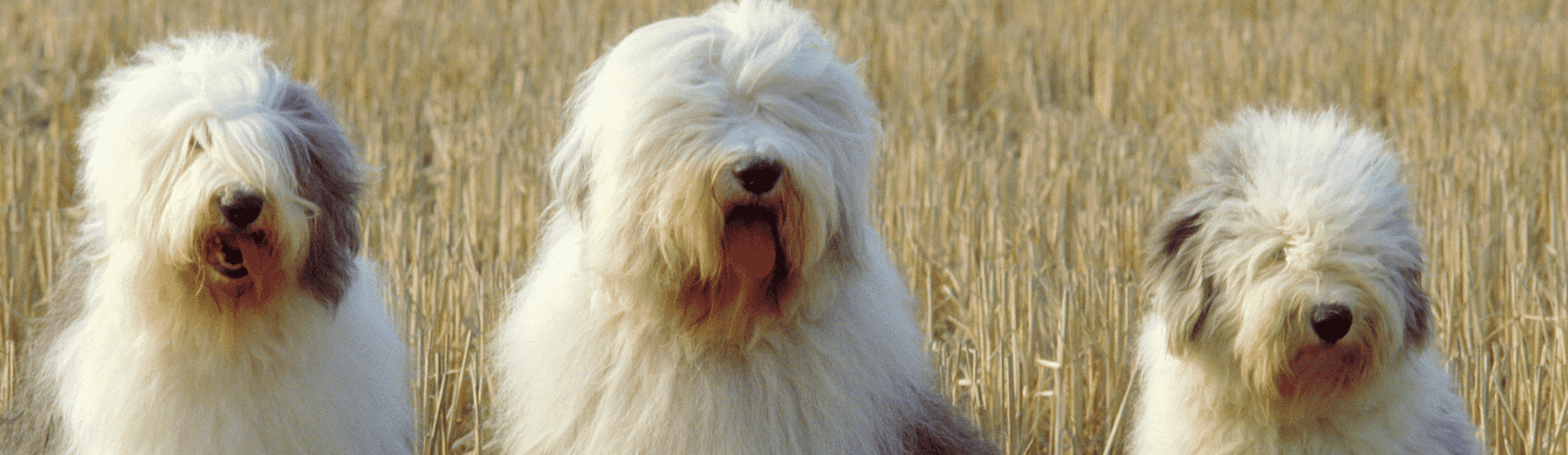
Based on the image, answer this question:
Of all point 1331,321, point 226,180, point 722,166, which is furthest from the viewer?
point 1331,321

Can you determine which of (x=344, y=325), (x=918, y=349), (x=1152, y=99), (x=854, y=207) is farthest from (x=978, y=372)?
(x=1152, y=99)

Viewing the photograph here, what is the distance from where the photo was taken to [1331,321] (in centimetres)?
309

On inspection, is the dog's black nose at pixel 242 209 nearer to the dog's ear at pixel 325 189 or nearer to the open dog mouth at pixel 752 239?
the dog's ear at pixel 325 189

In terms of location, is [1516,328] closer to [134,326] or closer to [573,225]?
[573,225]

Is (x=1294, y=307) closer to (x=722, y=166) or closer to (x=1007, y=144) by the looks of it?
(x=722, y=166)

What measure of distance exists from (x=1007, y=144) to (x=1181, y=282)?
16.6 feet

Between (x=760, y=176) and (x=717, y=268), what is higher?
(x=760, y=176)

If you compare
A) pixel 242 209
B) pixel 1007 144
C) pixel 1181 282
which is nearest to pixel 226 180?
pixel 242 209

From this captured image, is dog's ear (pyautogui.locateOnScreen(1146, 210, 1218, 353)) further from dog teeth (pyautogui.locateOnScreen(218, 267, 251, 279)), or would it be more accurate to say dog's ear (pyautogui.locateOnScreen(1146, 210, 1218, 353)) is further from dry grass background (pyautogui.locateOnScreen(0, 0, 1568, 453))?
dog teeth (pyautogui.locateOnScreen(218, 267, 251, 279))

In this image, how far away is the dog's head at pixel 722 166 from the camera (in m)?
2.70

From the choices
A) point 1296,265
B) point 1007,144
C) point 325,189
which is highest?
point 1007,144

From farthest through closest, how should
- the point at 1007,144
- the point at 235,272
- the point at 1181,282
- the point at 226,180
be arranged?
1. the point at 1007,144
2. the point at 1181,282
3. the point at 235,272
4. the point at 226,180

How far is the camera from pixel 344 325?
10.5 ft

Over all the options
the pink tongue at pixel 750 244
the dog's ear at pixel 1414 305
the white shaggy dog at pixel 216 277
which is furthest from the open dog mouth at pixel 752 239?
the dog's ear at pixel 1414 305
